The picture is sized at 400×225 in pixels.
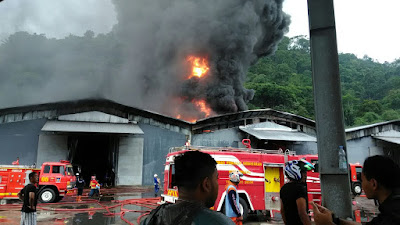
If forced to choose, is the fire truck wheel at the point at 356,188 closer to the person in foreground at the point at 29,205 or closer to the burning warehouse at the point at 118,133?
the burning warehouse at the point at 118,133

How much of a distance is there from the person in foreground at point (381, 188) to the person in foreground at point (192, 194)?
0.89m

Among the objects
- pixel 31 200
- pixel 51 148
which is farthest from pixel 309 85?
pixel 31 200

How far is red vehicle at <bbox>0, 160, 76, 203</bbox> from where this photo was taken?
491 inches

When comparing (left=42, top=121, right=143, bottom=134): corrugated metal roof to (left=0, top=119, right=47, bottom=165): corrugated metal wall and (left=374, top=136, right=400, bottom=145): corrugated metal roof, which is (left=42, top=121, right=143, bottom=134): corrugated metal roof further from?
(left=374, top=136, right=400, bottom=145): corrugated metal roof

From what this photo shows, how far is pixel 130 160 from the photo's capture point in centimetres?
2106

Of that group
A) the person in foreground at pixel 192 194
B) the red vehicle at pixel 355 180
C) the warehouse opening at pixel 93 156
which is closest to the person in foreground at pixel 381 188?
the person in foreground at pixel 192 194

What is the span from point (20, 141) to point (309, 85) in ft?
158

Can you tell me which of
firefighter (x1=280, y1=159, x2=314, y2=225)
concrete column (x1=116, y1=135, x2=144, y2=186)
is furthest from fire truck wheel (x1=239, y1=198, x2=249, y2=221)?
concrete column (x1=116, y1=135, x2=144, y2=186)

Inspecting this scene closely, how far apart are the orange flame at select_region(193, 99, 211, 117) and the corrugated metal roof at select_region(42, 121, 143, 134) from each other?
1338 centimetres

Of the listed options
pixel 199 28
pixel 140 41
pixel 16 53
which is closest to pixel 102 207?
pixel 199 28

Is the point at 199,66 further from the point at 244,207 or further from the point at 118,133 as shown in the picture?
the point at 244,207

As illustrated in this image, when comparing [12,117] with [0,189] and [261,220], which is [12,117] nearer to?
[0,189]

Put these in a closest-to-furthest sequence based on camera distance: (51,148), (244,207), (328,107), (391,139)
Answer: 1. (328,107)
2. (244,207)
3. (51,148)
4. (391,139)

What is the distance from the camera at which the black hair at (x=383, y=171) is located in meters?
1.87
